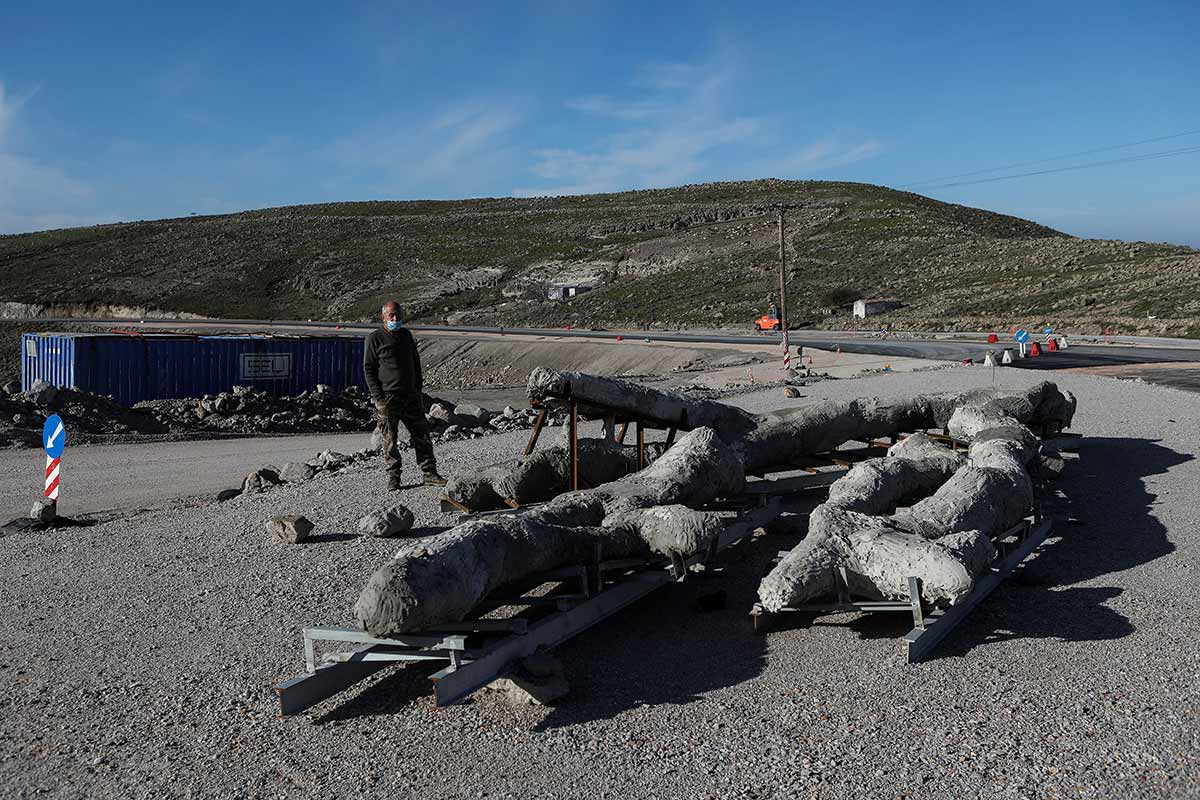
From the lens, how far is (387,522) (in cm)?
916

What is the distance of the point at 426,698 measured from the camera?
568 centimetres

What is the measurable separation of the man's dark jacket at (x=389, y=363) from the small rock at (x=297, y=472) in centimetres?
351

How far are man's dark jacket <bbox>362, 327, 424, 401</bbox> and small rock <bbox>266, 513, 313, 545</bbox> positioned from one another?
1.99m

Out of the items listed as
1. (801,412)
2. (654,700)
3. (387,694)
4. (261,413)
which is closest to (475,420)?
(261,413)

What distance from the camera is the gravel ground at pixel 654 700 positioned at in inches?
187

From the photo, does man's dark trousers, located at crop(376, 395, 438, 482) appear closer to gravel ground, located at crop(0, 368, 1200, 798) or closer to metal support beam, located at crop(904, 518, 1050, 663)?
gravel ground, located at crop(0, 368, 1200, 798)

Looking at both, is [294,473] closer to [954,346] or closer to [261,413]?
[261,413]

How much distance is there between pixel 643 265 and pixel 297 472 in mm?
65571

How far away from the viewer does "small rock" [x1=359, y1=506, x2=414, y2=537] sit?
9.13 m

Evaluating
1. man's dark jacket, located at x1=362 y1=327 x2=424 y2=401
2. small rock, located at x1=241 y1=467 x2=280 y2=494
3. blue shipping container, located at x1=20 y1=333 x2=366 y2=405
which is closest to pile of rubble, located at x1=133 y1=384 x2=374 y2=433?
blue shipping container, located at x1=20 y1=333 x2=366 y2=405

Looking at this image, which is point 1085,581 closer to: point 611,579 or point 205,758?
point 611,579

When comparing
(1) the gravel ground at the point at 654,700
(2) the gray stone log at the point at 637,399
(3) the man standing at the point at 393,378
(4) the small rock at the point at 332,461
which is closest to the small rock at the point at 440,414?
(4) the small rock at the point at 332,461

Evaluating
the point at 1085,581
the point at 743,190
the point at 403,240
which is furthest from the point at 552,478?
the point at 743,190

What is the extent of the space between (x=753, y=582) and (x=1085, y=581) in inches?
93.4
